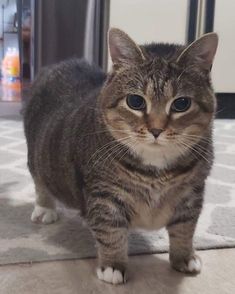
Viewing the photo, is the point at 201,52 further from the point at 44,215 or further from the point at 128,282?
the point at 44,215

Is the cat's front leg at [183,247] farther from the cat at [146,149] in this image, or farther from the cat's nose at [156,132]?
the cat's nose at [156,132]

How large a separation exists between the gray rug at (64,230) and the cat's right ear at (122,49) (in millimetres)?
492

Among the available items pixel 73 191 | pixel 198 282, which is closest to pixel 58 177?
pixel 73 191

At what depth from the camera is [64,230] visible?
1.30 metres

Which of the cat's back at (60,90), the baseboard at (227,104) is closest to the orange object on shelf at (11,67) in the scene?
the baseboard at (227,104)

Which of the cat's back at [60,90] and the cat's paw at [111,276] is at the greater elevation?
the cat's back at [60,90]

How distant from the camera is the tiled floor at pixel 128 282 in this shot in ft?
3.20

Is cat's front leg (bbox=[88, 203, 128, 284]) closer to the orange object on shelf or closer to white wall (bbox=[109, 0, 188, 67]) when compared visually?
white wall (bbox=[109, 0, 188, 67])

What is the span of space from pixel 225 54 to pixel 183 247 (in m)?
2.37

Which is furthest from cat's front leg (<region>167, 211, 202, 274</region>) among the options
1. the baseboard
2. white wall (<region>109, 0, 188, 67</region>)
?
the baseboard

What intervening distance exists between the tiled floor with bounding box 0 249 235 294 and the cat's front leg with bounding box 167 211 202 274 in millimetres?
20

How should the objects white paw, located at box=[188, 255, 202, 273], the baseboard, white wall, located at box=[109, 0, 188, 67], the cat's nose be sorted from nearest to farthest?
1. the cat's nose
2. white paw, located at box=[188, 255, 202, 273]
3. white wall, located at box=[109, 0, 188, 67]
4. the baseboard

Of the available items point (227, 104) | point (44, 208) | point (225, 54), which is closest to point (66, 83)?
point (44, 208)

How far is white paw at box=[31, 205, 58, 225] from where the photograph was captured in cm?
135
